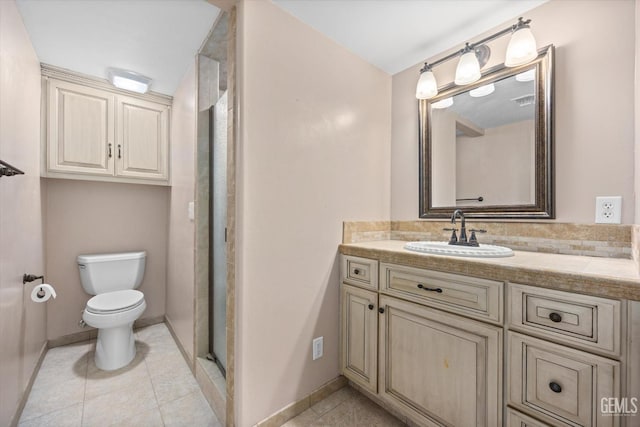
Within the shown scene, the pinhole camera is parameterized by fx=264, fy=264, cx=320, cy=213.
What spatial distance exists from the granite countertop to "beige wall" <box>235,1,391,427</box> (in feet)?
1.82

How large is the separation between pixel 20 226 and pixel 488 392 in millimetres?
2368

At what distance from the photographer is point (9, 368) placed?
4.08 ft

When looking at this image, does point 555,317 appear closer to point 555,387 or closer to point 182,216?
point 555,387

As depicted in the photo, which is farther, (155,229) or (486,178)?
(155,229)

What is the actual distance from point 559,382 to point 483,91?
1436 mm

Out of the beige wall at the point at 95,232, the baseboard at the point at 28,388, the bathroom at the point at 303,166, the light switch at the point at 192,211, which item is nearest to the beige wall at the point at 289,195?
the bathroom at the point at 303,166

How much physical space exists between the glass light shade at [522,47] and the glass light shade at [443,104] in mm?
392

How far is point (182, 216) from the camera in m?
2.12

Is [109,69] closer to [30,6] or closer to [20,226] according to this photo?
[30,6]

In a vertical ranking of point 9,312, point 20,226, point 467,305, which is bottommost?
point 9,312

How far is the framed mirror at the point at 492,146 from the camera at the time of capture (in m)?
1.32

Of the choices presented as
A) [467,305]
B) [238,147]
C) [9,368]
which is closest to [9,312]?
[9,368]

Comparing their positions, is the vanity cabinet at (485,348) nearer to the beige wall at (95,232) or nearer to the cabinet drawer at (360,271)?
the cabinet drawer at (360,271)

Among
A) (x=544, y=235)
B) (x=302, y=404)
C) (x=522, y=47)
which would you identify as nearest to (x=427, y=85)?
(x=522, y=47)
